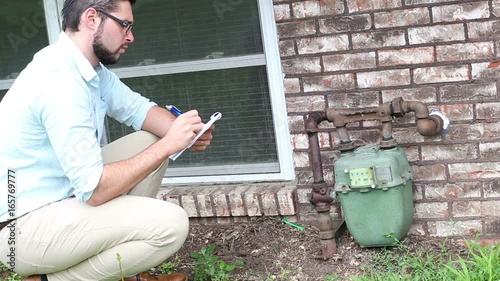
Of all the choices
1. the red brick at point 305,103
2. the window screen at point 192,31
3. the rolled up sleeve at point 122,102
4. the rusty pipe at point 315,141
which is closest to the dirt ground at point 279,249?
the rusty pipe at point 315,141

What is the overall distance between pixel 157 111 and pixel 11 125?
0.74m

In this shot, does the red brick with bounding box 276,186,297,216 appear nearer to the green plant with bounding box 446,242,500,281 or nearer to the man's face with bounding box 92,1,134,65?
the green plant with bounding box 446,242,500,281

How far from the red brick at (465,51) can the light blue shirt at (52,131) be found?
156 centimetres

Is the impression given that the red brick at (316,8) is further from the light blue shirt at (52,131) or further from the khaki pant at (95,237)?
the khaki pant at (95,237)

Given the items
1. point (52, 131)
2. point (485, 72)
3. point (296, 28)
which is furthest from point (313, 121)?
point (52, 131)

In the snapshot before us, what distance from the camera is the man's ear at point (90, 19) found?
3191 millimetres

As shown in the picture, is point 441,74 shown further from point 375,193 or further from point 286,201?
point 286,201

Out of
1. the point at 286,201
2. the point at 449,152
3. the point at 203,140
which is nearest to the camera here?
the point at 203,140

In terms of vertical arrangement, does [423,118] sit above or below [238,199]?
above

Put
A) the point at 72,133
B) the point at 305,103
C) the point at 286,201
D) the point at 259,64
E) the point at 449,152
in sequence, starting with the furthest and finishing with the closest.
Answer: the point at 259,64 < the point at 286,201 < the point at 305,103 < the point at 449,152 < the point at 72,133

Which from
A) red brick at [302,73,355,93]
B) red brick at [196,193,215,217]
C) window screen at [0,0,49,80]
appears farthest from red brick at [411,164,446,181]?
window screen at [0,0,49,80]

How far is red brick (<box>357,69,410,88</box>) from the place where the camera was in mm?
3805

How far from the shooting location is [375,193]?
144 inches

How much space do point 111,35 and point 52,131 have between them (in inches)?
18.7
